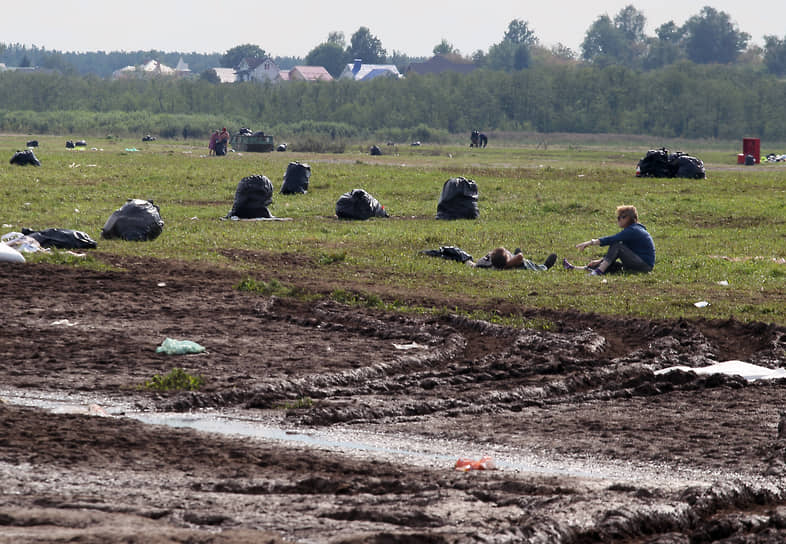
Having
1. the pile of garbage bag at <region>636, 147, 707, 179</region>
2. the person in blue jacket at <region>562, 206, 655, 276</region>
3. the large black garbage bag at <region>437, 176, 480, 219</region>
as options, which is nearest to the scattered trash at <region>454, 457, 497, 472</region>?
the person in blue jacket at <region>562, 206, 655, 276</region>

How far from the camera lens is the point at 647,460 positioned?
6949 mm

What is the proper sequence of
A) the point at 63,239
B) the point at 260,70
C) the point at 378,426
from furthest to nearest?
the point at 260,70 → the point at 63,239 → the point at 378,426

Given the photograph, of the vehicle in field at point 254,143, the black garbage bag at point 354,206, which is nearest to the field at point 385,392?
the black garbage bag at point 354,206

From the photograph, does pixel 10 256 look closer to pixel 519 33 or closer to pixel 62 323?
pixel 62 323

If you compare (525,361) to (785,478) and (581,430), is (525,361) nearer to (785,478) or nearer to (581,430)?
(581,430)

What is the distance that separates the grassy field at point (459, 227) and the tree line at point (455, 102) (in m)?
50.4

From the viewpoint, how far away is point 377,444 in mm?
7434

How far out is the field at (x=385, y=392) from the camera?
5.48m

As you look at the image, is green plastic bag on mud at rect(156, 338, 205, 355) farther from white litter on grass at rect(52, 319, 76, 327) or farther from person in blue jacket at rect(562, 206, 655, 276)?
person in blue jacket at rect(562, 206, 655, 276)

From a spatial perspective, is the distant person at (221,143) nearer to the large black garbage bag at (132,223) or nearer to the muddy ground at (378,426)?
the large black garbage bag at (132,223)

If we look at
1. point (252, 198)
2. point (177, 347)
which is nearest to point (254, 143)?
point (252, 198)

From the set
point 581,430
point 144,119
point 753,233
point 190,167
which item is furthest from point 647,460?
point 144,119

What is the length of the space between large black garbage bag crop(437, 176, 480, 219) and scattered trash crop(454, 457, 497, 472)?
52.6 feet

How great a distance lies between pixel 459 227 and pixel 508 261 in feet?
18.1
